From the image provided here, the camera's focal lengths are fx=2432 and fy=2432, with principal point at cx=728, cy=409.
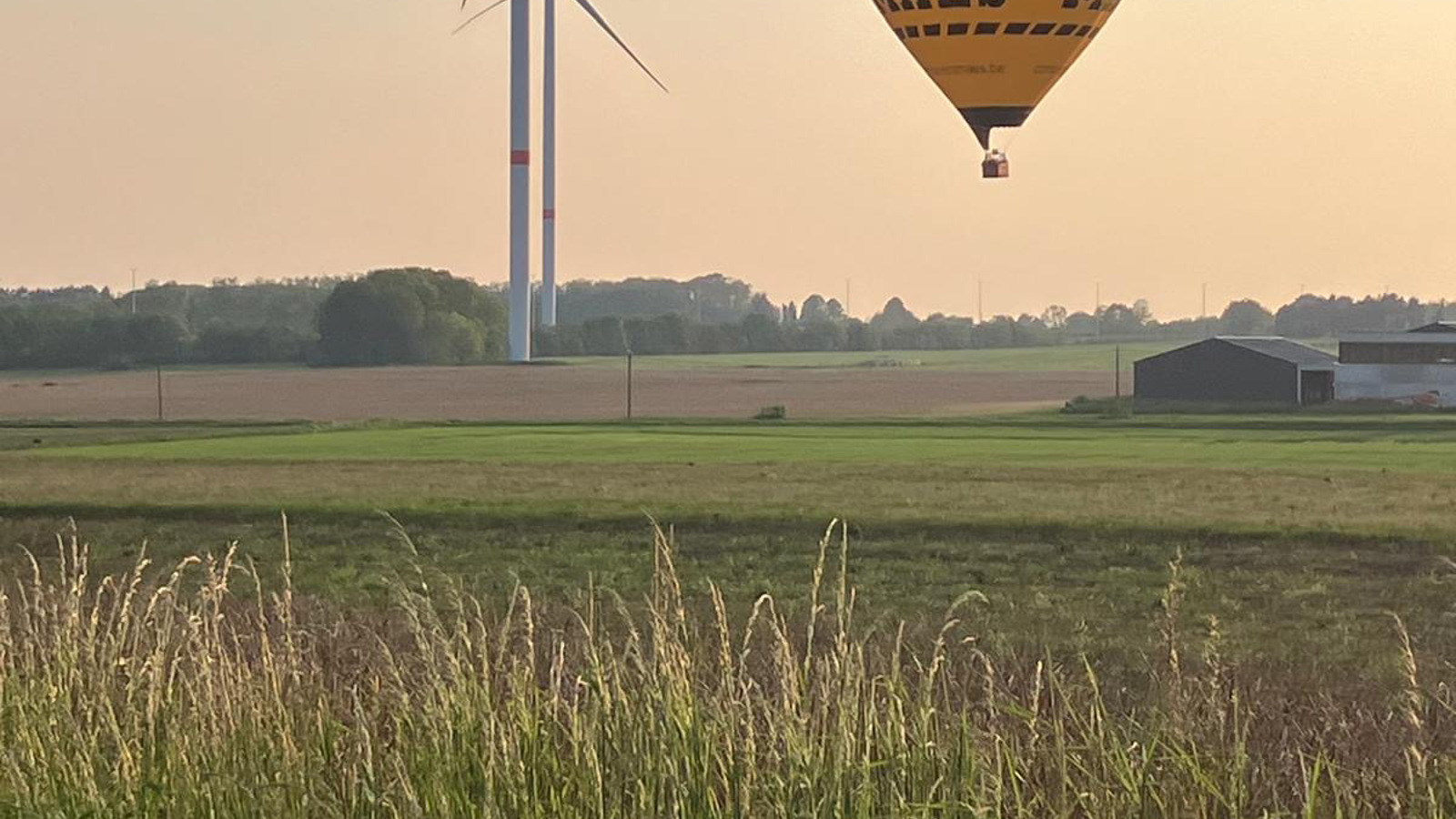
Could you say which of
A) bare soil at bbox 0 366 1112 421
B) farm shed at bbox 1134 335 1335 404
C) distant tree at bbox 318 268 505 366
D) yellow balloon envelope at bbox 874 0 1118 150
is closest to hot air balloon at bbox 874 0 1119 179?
yellow balloon envelope at bbox 874 0 1118 150

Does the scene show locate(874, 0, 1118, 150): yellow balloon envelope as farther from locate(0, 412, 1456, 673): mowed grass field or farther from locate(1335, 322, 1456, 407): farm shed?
locate(1335, 322, 1456, 407): farm shed

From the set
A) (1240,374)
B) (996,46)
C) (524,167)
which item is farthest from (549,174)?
(996,46)

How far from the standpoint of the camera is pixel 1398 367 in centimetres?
10669

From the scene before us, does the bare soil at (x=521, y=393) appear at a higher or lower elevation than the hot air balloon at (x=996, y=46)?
lower

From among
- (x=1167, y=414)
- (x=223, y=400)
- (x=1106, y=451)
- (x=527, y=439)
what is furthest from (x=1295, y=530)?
(x=223, y=400)

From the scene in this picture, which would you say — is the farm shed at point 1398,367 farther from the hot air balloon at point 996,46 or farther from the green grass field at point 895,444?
the hot air balloon at point 996,46

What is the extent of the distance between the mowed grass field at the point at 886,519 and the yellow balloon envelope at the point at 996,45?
740 cm

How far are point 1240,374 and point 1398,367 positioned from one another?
270 inches

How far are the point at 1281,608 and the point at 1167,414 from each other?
215ft

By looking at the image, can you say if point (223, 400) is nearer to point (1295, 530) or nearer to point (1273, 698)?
point (1295, 530)

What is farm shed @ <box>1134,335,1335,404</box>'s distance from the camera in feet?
346

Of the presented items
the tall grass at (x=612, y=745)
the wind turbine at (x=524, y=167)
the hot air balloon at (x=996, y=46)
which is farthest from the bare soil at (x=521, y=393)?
the tall grass at (x=612, y=745)

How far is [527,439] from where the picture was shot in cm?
7562

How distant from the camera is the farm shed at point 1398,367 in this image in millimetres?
105438
